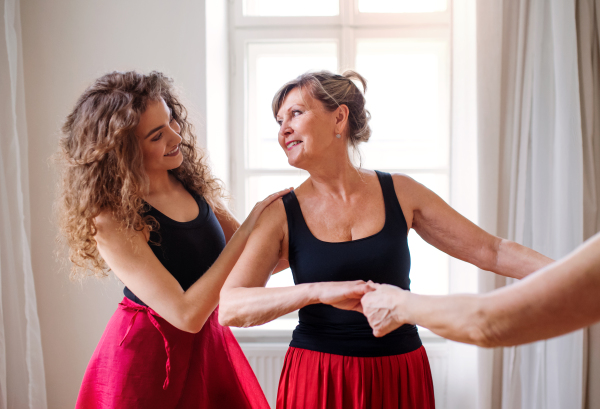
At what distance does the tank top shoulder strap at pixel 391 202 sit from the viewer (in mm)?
1182

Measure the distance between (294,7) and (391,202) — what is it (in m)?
1.88

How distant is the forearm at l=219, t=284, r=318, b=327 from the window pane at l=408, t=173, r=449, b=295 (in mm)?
1815

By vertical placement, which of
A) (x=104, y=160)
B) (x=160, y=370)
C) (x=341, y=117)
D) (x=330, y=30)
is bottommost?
(x=160, y=370)

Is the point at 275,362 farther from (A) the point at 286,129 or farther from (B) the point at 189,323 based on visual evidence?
(A) the point at 286,129

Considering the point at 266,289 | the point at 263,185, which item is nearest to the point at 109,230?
the point at 266,289

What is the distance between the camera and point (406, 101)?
2.61 m

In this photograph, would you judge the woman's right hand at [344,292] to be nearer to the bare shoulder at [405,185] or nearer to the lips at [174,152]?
the bare shoulder at [405,185]

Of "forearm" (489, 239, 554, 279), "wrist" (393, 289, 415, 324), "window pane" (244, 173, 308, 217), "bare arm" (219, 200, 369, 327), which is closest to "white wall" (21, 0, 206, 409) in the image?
"window pane" (244, 173, 308, 217)

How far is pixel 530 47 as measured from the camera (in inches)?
79.4

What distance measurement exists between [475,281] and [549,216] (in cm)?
46

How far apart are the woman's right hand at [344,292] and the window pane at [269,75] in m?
1.74

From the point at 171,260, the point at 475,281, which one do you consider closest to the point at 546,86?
the point at 475,281

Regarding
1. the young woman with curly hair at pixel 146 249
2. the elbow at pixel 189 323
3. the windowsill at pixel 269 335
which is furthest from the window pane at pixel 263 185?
the elbow at pixel 189 323

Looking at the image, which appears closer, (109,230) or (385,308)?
(385,308)
